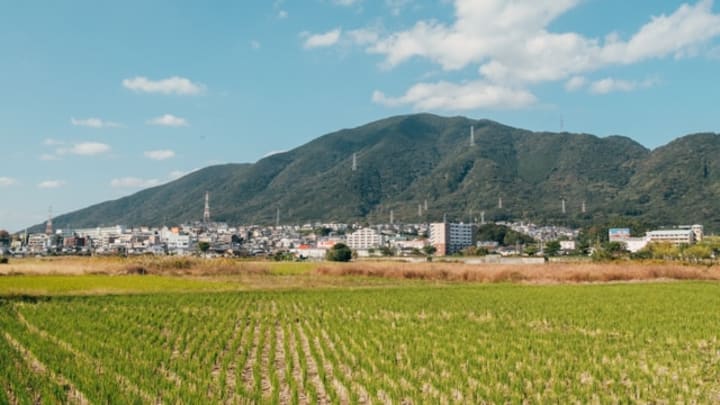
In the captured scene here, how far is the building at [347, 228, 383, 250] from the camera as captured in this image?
17012cm

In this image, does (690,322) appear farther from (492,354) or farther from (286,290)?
(286,290)

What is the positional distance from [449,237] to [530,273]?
102 m

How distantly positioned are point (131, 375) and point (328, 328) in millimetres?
8910

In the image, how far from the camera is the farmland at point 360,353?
10.6 metres

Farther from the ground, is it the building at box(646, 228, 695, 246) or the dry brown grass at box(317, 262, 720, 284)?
the building at box(646, 228, 695, 246)

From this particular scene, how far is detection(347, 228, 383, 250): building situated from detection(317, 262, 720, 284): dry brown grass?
375 ft

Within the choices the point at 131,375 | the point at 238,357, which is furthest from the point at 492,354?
the point at 131,375

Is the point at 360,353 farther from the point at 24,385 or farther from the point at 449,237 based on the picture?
the point at 449,237

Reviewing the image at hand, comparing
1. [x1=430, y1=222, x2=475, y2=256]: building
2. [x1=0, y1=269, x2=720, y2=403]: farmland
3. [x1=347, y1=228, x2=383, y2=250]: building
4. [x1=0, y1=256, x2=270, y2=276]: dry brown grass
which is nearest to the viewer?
[x1=0, y1=269, x2=720, y2=403]: farmland

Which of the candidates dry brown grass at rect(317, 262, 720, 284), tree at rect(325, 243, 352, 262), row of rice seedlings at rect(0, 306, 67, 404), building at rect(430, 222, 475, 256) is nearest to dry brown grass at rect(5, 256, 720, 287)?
dry brown grass at rect(317, 262, 720, 284)

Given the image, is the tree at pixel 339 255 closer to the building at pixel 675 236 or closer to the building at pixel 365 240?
the building at pixel 365 240

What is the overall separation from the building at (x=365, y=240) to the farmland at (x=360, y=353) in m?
143

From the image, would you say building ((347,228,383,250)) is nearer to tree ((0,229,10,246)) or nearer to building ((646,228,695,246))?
building ((646,228,695,246))

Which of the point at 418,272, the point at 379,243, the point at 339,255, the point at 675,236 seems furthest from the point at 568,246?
the point at 418,272
